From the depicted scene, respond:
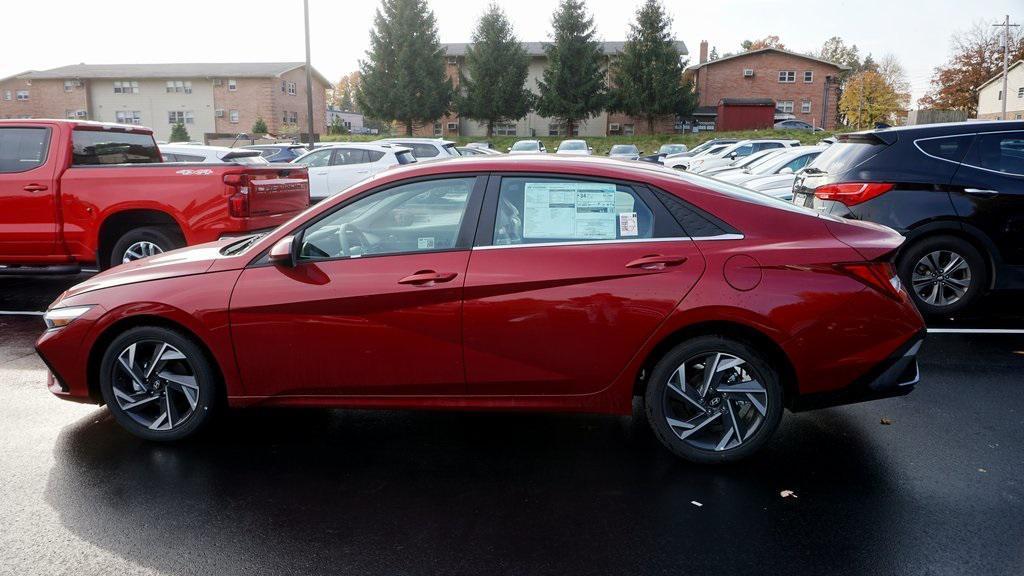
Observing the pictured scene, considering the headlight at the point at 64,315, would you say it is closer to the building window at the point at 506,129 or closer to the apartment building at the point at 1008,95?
the building window at the point at 506,129

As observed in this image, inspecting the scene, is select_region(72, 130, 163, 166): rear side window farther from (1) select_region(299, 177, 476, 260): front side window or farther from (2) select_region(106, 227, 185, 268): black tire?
(1) select_region(299, 177, 476, 260): front side window

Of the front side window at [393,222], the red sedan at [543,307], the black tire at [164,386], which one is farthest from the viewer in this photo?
the black tire at [164,386]

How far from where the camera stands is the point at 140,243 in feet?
27.2

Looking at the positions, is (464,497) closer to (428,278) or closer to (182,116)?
(428,278)

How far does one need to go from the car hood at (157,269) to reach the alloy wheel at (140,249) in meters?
3.97

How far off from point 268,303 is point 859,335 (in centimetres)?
313

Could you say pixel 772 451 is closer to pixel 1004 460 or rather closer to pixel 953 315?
pixel 1004 460

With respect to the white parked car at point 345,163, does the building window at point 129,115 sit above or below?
above

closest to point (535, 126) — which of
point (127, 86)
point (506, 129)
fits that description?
point (506, 129)

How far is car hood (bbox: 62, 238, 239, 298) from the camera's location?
429 cm

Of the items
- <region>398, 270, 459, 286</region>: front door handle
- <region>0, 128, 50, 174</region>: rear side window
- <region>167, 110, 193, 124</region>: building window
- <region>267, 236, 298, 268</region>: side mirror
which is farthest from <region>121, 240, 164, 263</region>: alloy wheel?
<region>167, 110, 193, 124</region>: building window

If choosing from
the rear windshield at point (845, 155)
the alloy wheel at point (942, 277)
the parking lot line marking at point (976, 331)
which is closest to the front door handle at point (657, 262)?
the rear windshield at point (845, 155)

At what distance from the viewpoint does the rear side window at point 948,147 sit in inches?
281

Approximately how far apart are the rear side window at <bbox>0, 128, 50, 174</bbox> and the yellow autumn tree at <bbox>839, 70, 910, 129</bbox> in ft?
214
